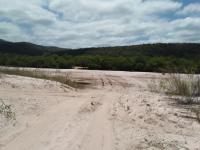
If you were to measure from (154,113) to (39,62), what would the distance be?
154 feet

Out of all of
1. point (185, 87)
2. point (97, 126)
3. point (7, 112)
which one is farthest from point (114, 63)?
point (97, 126)

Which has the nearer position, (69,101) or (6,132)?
(6,132)

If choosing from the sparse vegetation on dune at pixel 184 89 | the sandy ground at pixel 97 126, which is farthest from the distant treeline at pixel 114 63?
the sandy ground at pixel 97 126

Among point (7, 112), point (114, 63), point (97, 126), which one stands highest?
point (114, 63)

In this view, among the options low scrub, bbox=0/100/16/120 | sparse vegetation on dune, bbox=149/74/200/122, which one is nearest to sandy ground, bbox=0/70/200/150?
low scrub, bbox=0/100/16/120

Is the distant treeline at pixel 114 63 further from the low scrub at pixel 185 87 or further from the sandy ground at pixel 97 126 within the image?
the sandy ground at pixel 97 126

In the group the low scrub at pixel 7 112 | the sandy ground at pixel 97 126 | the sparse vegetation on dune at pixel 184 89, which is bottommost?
the sandy ground at pixel 97 126

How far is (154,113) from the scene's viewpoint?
10445 millimetres

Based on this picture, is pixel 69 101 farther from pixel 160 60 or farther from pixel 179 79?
pixel 160 60

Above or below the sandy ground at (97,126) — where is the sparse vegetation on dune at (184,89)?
above

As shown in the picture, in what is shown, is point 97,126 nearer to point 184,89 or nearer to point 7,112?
point 7,112

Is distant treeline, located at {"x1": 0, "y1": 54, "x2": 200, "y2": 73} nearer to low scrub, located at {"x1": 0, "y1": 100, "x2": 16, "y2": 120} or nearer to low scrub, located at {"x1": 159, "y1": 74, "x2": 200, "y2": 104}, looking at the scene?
low scrub, located at {"x1": 159, "y1": 74, "x2": 200, "y2": 104}

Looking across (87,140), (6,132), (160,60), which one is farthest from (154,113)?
(160,60)

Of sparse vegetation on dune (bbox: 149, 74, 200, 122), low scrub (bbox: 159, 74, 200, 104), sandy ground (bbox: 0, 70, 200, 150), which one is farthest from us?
low scrub (bbox: 159, 74, 200, 104)
